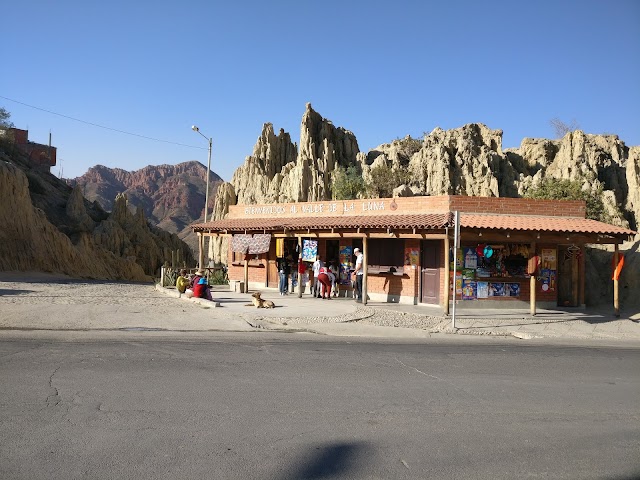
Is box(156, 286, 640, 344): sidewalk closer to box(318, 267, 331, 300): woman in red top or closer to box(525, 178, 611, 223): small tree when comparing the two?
box(318, 267, 331, 300): woman in red top

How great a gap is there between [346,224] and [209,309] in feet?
17.5

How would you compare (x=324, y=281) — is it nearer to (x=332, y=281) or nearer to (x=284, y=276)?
(x=332, y=281)

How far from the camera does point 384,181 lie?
62500mm

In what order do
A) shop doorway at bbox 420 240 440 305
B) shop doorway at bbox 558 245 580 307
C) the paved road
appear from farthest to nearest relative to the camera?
1. shop doorway at bbox 558 245 580 307
2. shop doorway at bbox 420 240 440 305
3. the paved road

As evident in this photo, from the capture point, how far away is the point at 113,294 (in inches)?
848

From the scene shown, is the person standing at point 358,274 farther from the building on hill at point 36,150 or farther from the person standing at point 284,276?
the building on hill at point 36,150

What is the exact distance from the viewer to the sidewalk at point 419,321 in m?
14.8

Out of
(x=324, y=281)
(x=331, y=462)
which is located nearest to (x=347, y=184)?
(x=324, y=281)

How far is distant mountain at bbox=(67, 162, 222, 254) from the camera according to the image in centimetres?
15909

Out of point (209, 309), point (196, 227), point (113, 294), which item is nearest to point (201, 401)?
point (209, 309)

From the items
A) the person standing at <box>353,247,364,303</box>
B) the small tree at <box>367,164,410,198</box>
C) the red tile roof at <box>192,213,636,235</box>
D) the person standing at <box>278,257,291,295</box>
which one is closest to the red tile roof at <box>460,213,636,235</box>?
the red tile roof at <box>192,213,636,235</box>

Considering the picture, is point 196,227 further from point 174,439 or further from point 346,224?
point 174,439

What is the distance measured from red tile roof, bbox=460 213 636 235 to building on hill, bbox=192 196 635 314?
1.2 inches

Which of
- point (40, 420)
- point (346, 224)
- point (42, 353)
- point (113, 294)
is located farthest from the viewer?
point (113, 294)
